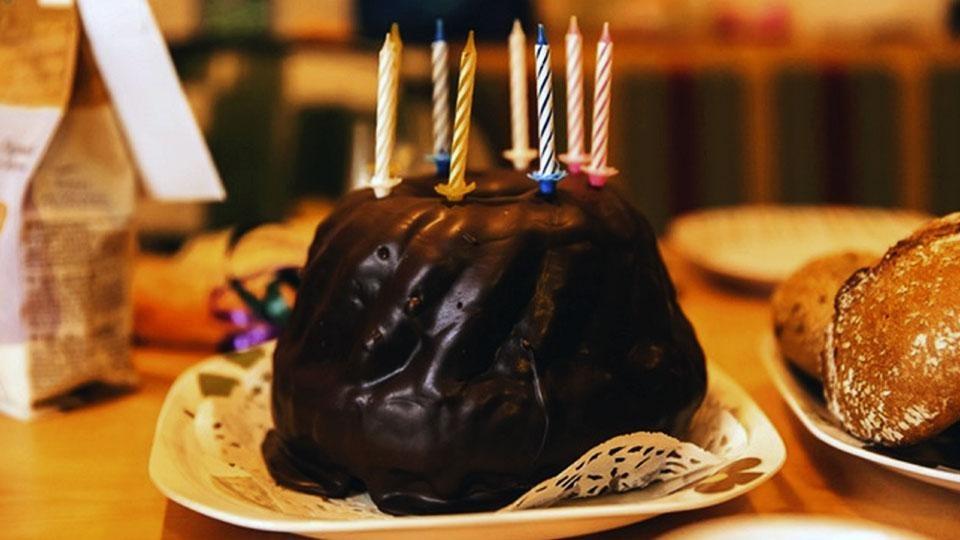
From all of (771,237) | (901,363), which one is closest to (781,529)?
(901,363)

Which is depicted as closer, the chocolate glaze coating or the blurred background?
the chocolate glaze coating

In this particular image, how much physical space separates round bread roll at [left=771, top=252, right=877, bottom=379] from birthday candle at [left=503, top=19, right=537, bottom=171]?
10.3 inches

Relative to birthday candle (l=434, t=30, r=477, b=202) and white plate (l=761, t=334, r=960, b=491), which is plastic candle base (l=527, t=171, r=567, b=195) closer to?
birthday candle (l=434, t=30, r=477, b=202)

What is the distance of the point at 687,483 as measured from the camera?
0.77 metres

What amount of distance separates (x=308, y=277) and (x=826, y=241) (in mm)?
972

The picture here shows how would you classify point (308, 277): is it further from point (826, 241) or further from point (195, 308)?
point (826, 241)

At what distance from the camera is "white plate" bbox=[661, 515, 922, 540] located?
0.69 m

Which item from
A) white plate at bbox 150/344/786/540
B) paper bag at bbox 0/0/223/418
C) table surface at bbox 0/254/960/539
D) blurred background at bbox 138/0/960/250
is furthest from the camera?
blurred background at bbox 138/0/960/250

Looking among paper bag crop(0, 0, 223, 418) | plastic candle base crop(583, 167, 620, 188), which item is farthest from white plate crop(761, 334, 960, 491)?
paper bag crop(0, 0, 223, 418)

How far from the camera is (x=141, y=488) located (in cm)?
84

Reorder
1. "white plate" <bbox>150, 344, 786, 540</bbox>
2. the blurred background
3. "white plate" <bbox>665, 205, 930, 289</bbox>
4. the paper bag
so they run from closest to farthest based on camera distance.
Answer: "white plate" <bbox>150, 344, 786, 540</bbox>
the paper bag
"white plate" <bbox>665, 205, 930, 289</bbox>
the blurred background

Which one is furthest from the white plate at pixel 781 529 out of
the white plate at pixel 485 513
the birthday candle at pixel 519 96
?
the birthday candle at pixel 519 96

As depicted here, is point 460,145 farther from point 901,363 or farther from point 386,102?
point 901,363

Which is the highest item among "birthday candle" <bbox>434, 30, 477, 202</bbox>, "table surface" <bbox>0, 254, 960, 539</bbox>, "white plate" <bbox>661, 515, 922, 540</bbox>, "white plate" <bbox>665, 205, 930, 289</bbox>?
"birthday candle" <bbox>434, 30, 477, 202</bbox>
